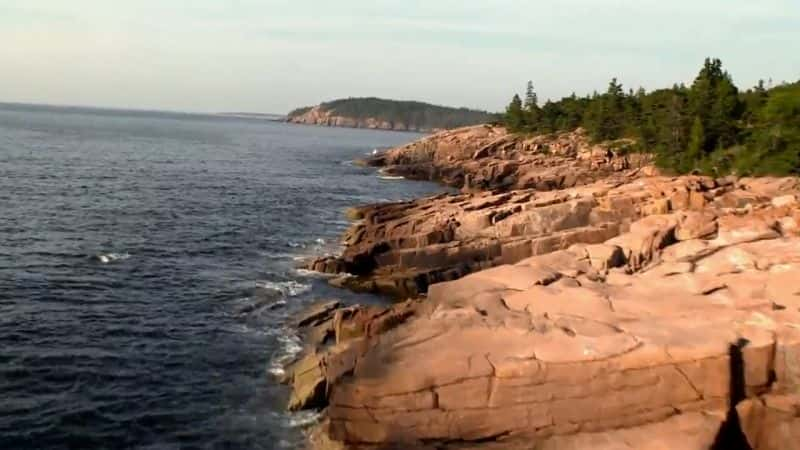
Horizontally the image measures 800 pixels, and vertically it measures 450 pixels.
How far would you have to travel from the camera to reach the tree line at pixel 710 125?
55719 mm

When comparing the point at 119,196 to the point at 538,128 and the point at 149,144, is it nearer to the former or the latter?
the point at 538,128

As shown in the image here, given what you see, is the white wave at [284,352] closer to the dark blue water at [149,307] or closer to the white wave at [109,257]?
the dark blue water at [149,307]

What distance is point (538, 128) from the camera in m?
120

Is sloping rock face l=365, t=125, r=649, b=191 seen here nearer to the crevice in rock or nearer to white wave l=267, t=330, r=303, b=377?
white wave l=267, t=330, r=303, b=377

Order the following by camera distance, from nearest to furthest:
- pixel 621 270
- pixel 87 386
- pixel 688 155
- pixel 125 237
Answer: pixel 87 386
pixel 621 270
pixel 125 237
pixel 688 155

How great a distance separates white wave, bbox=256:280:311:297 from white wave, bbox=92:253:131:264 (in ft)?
32.9

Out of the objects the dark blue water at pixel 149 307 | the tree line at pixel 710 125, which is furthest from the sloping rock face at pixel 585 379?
the tree line at pixel 710 125

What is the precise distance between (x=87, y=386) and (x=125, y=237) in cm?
2615

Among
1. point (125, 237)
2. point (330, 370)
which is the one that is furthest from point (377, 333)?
point (125, 237)

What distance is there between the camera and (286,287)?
139 ft

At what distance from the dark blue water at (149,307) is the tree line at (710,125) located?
114 feet

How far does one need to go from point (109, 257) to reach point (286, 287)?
499 inches

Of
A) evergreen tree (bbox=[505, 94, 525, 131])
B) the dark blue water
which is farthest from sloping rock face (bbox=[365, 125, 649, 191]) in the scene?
the dark blue water

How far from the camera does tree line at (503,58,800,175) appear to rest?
55.7 metres
